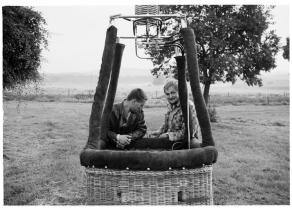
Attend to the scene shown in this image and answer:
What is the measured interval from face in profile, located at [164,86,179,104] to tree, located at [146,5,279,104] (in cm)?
793

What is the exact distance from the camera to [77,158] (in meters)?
6.98

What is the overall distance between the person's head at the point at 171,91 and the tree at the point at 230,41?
793cm

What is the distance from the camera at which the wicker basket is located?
2400 mm

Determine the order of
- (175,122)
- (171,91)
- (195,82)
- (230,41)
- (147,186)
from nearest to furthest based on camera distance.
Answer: (147,186) → (195,82) → (171,91) → (175,122) → (230,41)

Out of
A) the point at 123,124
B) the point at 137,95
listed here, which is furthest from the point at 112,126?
the point at 137,95

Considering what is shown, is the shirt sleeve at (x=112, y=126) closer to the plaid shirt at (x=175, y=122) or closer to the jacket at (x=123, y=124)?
the jacket at (x=123, y=124)

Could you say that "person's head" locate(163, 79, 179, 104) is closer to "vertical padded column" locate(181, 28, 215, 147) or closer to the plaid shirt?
the plaid shirt

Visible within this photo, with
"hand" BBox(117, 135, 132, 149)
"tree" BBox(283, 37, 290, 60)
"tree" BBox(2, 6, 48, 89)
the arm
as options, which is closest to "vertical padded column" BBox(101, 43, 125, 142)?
"hand" BBox(117, 135, 132, 149)

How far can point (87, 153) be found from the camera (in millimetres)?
2410

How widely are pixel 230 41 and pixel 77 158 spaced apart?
6.52m

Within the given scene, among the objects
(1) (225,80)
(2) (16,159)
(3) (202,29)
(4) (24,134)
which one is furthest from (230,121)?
(2) (16,159)

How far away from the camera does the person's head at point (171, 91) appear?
3219 mm

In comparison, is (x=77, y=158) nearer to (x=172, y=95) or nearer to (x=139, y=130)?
(x=139, y=130)

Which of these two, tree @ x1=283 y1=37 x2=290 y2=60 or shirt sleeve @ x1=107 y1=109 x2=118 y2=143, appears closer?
shirt sleeve @ x1=107 y1=109 x2=118 y2=143
